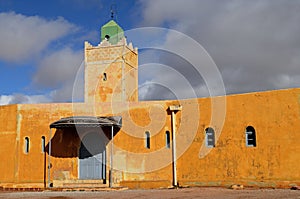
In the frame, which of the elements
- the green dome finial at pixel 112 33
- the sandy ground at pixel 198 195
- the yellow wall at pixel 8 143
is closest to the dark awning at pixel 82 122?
the yellow wall at pixel 8 143

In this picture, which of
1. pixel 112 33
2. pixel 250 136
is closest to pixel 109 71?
pixel 112 33

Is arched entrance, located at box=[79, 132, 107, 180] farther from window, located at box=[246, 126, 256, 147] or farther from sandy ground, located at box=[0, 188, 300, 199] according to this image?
window, located at box=[246, 126, 256, 147]

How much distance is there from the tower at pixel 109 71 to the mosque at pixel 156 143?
10.3 metres

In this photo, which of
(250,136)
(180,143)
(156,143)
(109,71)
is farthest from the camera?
(109,71)

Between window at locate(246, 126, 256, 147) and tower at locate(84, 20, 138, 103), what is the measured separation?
14033 mm

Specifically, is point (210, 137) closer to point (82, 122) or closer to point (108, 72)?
point (82, 122)

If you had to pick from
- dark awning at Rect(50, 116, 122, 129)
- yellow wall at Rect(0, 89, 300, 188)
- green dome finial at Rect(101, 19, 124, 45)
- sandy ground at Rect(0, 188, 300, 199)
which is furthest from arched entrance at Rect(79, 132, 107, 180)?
green dome finial at Rect(101, 19, 124, 45)

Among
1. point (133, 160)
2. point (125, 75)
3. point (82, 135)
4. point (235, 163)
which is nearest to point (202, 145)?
point (235, 163)

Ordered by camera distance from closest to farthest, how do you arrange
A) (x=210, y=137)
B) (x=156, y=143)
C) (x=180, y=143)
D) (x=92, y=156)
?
(x=210, y=137), (x=180, y=143), (x=156, y=143), (x=92, y=156)

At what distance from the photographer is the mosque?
1617 cm

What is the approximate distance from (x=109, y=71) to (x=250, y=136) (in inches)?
624

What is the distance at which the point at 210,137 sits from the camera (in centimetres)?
1777

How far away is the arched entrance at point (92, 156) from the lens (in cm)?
1914

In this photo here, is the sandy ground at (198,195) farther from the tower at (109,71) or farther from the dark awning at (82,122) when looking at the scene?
the tower at (109,71)
